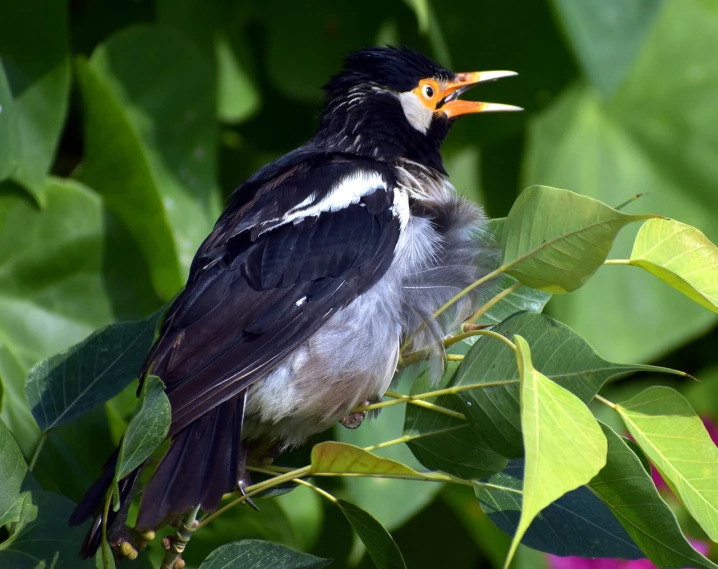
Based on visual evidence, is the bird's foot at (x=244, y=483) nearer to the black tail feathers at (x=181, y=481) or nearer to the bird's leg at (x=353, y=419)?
the black tail feathers at (x=181, y=481)

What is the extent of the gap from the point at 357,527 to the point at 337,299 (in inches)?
20.1

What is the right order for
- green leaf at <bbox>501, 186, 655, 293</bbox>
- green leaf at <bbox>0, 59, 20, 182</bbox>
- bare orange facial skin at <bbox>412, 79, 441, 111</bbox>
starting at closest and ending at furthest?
green leaf at <bbox>501, 186, 655, 293</bbox>, green leaf at <bbox>0, 59, 20, 182</bbox>, bare orange facial skin at <bbox>412, 79, 441, 111</bbox>

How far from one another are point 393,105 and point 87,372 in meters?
1.17

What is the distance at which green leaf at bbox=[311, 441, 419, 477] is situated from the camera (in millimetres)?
1300

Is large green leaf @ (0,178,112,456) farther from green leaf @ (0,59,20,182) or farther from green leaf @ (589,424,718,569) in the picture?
green leaf @ (589,424,718,569)

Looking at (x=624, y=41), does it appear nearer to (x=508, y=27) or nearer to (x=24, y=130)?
(x=508, y=27)

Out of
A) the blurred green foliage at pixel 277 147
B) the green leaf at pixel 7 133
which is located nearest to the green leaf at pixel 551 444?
the blurred green foliage at pixel 277 147

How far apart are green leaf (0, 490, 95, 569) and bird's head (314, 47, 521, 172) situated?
121 centimetres

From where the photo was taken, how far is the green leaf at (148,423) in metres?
1.25

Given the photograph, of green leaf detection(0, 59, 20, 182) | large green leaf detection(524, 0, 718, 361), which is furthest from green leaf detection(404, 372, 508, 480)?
large green leaf detection(524, 0, 718, 361)

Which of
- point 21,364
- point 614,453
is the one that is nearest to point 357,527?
point 614,453

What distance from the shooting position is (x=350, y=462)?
1.33m

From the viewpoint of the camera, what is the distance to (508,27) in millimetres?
2834

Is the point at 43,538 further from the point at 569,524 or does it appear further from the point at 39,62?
the point at 39,62
